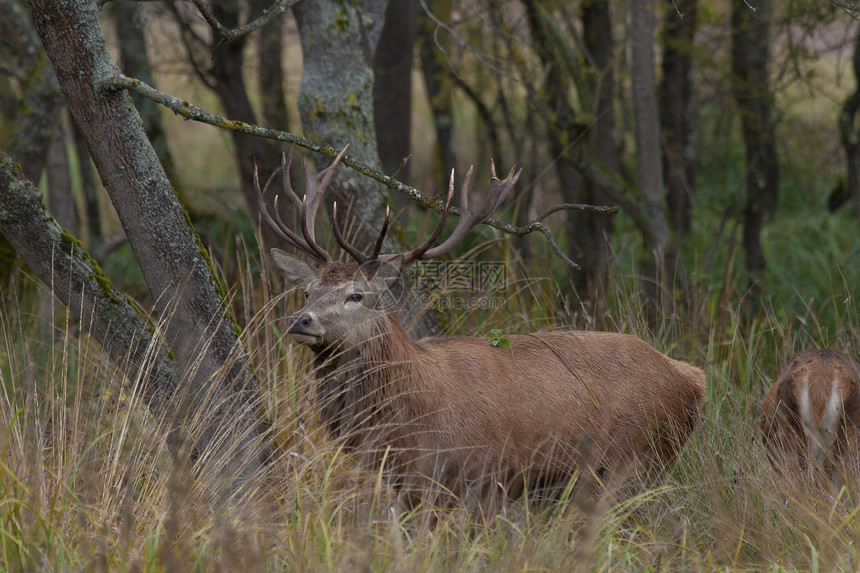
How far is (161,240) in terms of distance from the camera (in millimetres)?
3756

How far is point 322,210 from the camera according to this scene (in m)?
5.72

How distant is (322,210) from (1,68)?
9.26ft

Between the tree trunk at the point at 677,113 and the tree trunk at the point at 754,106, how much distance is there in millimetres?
466

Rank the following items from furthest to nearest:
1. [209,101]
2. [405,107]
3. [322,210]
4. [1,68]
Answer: [209,101] → [405,107] → [1,68] → [322,210]

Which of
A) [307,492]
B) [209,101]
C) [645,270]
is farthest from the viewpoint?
[209,101]

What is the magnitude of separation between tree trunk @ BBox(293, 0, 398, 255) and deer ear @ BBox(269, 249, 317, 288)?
807 millimetres

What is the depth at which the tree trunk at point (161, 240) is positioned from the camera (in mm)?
3545

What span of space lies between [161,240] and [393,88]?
4034 millimetres

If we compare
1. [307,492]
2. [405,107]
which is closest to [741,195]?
[405,107]

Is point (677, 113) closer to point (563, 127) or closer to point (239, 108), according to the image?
point (563, 127)

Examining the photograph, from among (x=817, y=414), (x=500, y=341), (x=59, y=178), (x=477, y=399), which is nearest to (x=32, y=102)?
(x=59, y=178)

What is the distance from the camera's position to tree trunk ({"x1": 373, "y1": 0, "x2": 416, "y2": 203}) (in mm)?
7285

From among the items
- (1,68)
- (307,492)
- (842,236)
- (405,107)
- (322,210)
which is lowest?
(842,236)

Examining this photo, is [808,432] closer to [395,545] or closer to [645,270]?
[395,545]
